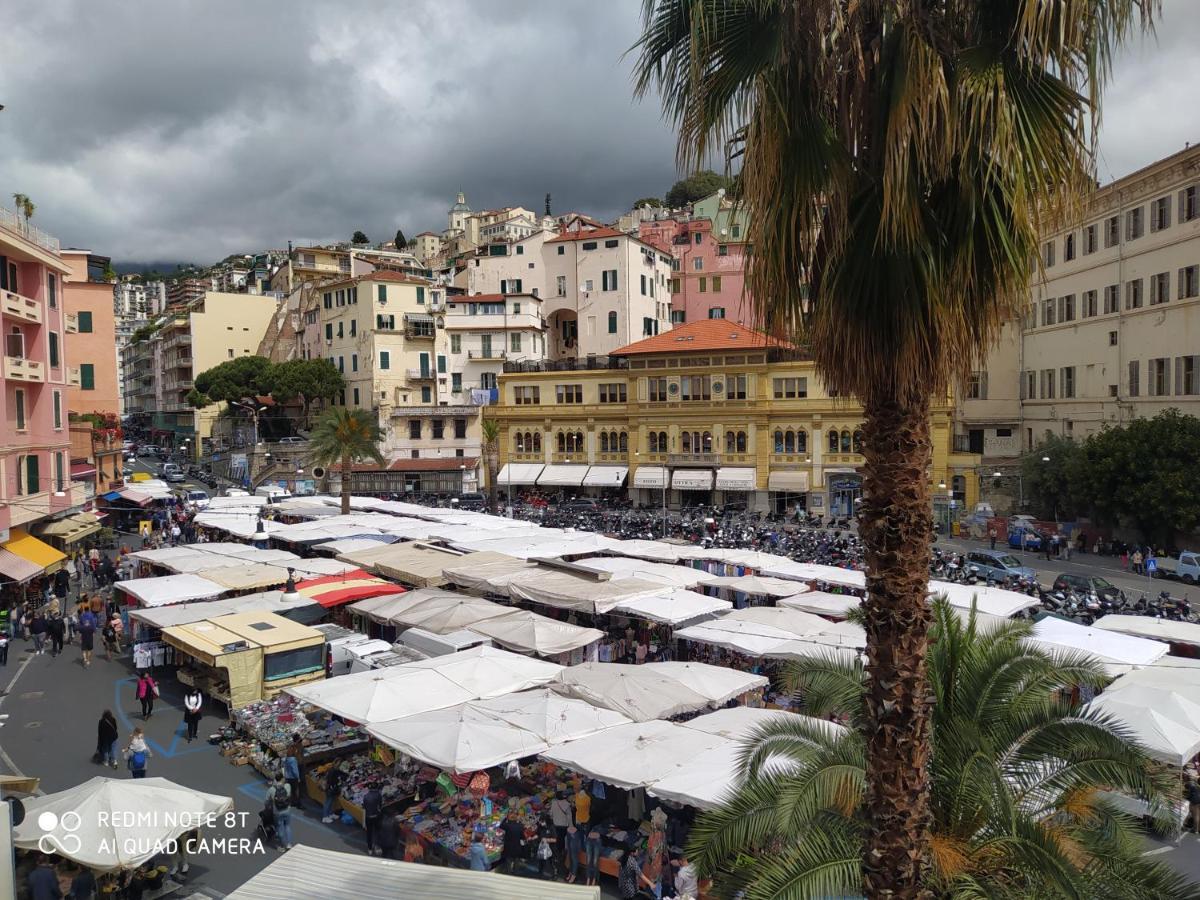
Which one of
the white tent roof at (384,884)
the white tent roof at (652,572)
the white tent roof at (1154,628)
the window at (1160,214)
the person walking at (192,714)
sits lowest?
the person walking at (192,714)

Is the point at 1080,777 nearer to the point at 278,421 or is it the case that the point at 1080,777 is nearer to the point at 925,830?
the point at 925,830

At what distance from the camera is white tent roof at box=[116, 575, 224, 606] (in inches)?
755

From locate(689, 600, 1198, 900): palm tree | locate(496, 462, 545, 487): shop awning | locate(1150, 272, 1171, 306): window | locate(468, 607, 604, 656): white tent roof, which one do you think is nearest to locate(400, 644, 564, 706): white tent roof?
locate(468, 607, 604, 656): white tent roof

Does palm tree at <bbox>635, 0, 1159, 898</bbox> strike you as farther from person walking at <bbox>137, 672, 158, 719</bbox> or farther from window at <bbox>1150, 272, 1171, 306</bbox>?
window at <bbox>1150, 272, 1171, 306</bbox>

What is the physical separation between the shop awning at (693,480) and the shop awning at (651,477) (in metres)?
0.73

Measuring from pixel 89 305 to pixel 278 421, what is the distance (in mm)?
25858

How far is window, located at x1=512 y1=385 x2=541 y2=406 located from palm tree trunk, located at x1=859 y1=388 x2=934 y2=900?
50.2 metres

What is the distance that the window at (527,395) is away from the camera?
54625 millimetres

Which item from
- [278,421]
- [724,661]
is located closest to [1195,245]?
[724,661]

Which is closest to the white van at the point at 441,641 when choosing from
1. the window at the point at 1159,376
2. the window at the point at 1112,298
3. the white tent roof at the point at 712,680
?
the white tent roof at the point at 712,680

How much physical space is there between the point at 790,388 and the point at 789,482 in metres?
5.56

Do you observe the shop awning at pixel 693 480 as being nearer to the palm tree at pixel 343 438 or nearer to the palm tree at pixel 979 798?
the palm tree at pixel 343 438

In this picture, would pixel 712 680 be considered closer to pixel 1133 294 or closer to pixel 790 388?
pixel 790 388

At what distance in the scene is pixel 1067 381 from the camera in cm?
4384
